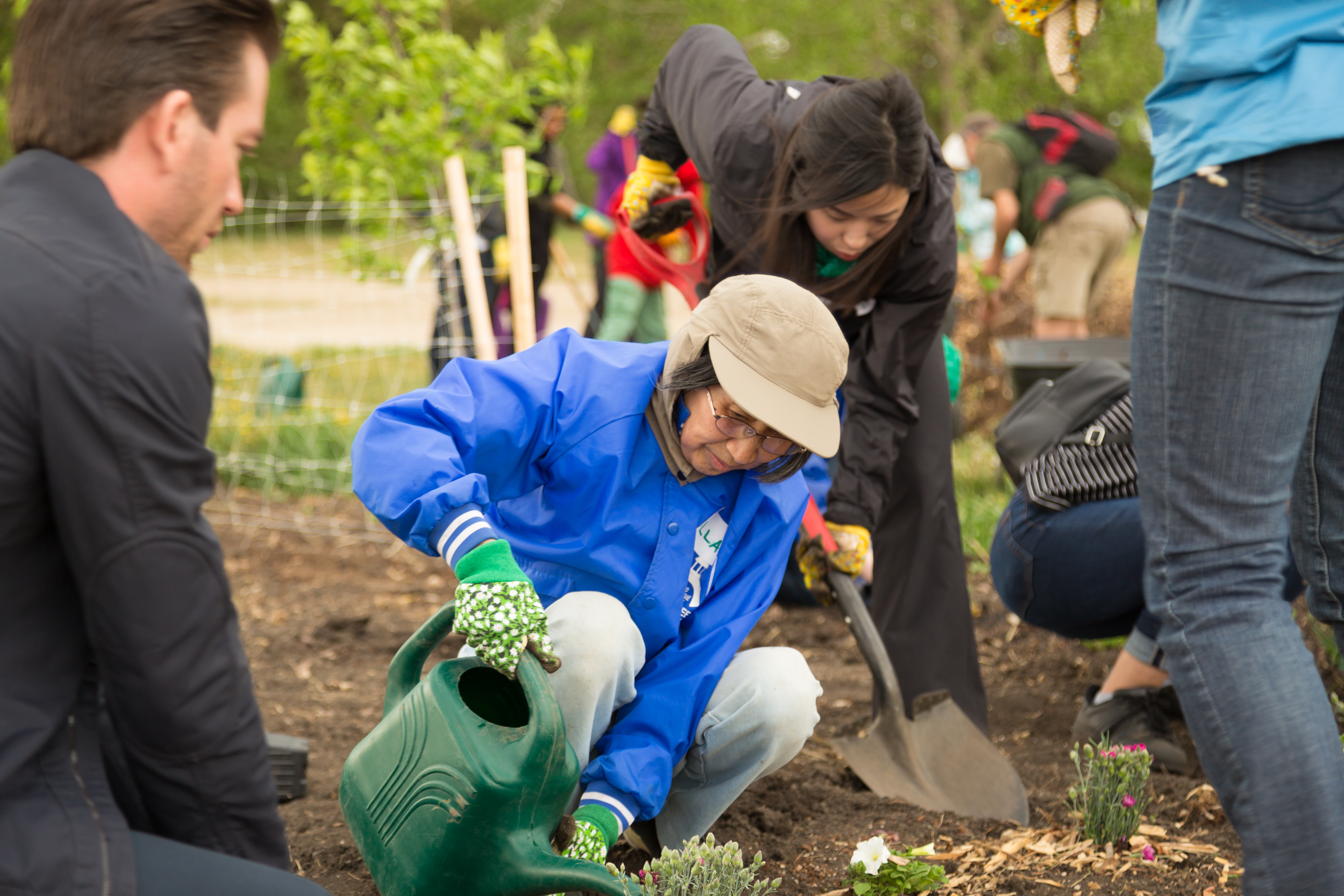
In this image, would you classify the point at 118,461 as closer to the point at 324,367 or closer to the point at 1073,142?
the point at 324,367

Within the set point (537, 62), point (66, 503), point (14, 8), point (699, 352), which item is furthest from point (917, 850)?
point (14, 8)

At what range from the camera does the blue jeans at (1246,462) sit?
4.61 ft

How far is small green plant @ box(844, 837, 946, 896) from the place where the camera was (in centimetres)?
189

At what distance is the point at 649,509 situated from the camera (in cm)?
198

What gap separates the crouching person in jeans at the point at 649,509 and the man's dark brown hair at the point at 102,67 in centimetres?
67

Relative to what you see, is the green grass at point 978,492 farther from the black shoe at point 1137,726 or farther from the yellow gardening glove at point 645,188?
the yellow gardening glove at point 645,188

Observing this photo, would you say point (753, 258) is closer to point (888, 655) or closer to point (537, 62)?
point (888, 655)

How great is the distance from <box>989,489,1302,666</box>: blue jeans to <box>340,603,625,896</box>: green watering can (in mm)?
1457

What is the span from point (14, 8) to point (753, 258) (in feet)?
17.8

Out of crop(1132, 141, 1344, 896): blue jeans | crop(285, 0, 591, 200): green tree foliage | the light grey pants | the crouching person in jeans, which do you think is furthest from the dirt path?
crop(1132, 141, 1344, 896): blue jeans

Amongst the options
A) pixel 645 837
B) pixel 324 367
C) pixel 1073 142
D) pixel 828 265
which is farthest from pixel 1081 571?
pixel 324 367

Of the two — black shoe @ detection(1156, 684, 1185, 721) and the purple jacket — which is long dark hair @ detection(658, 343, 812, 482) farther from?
the purple jacket

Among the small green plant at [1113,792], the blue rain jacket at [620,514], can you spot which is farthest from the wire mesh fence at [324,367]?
the small green plant at [1113,792]

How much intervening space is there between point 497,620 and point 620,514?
1.42ft
